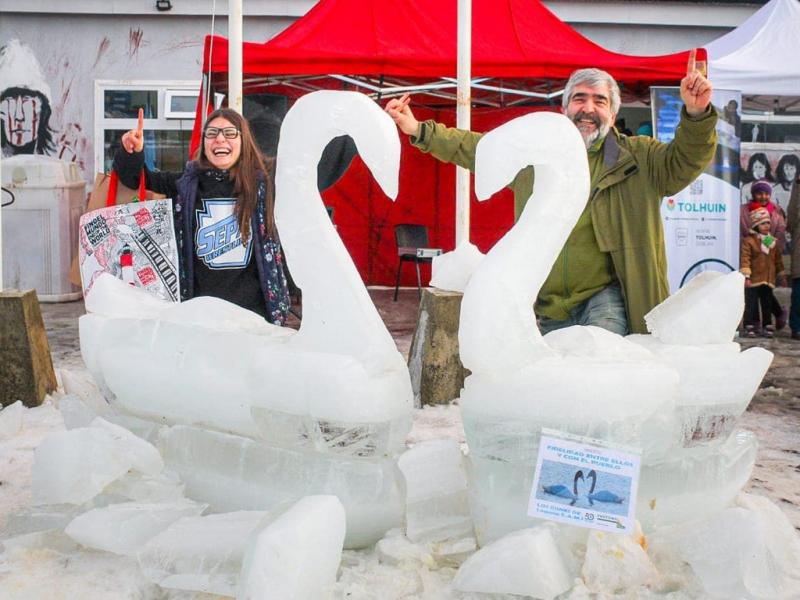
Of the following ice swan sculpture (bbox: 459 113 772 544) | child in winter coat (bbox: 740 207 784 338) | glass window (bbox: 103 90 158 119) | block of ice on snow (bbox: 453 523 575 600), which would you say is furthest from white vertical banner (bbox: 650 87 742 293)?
glass window (bbox: 103 90 158 119)

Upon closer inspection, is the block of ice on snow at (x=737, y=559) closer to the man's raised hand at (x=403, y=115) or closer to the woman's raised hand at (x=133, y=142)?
the man's raised hand at (x=403, y=115)

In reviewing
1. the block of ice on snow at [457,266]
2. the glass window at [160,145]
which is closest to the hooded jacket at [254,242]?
the block of ice on snow at [457,266]

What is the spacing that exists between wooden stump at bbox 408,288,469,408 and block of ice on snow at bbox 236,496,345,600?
2058 millimetres

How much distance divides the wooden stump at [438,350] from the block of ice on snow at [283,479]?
5.50 ft

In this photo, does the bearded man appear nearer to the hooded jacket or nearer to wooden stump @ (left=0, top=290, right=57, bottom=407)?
the hooded jacket

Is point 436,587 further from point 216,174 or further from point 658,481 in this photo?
point 216,174

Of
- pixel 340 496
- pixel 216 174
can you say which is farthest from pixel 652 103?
pixel 340 496

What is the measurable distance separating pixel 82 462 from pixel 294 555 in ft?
2.43

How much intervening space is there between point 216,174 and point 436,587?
1951mm

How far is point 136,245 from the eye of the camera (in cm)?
305

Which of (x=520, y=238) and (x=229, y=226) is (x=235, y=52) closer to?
(x=229, y=226)

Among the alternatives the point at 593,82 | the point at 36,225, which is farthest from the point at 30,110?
the point at 593,82

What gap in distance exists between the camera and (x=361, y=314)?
207 centimetres

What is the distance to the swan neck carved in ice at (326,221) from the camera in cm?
199
